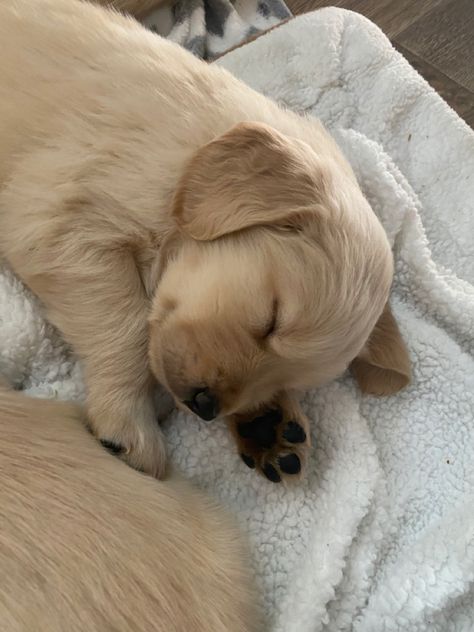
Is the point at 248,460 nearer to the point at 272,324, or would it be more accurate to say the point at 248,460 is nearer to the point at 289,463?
the point at 289,463

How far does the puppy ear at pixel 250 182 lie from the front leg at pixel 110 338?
0.31 meters

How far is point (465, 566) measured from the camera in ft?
6.22

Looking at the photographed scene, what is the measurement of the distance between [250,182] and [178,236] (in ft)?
0.83

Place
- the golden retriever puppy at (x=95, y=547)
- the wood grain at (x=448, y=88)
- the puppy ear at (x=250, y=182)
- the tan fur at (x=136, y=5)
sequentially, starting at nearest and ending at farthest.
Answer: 1. the golden retriever puppy at (x=95, y=547)
2. the puppy ear at (x=250, y=182)
3. the tan fur at (x=136, y=5)
4. the wood grain at (x=448, y=88)

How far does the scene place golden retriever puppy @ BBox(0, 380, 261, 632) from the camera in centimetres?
140

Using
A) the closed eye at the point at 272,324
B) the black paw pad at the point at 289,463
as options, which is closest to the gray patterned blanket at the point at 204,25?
the closed eye at the point at 272,324

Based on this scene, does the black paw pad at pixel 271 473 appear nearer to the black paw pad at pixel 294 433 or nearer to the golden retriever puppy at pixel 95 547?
the black paw pad at pixel 294 433

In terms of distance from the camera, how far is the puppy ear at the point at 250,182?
164 centimetres

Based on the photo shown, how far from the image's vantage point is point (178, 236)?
1816 mm

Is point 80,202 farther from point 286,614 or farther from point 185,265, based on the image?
point 286,614

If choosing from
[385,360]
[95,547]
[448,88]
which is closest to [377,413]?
[385,360]

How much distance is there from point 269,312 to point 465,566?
2.68 ft

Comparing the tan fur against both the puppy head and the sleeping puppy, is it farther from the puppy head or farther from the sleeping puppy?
the puppy head

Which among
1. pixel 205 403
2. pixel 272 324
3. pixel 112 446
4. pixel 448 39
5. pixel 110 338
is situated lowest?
pixel 112 446
